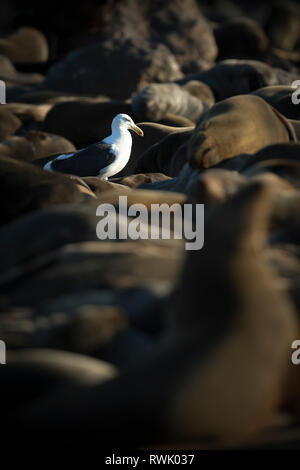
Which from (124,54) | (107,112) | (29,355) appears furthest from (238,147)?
(124,54)

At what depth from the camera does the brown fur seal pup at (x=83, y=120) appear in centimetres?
1116

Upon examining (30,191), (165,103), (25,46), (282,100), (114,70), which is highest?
(25,46)

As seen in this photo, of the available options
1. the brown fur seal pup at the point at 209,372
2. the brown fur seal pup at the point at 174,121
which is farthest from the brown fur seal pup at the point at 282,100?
the brown fur seal pup at the point at 209,372

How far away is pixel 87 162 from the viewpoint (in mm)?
7879

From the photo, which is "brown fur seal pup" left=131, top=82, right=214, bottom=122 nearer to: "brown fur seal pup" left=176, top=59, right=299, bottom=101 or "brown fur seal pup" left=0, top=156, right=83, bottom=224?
"brown fur seal pup" left=176, top=59, right=299, bottom=101

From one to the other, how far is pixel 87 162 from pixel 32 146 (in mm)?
1710

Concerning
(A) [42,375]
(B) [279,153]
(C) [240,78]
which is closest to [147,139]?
(C) [240,78]

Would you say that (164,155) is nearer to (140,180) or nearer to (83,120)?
(140,180)

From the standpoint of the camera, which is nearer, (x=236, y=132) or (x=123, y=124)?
(x=236, y=132)

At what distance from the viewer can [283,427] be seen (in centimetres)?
290

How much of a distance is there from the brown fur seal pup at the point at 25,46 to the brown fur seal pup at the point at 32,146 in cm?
1314

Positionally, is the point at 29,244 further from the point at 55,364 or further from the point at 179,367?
the point at 179,367

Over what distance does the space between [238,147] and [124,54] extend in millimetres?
10612

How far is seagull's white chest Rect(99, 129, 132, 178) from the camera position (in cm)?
798
